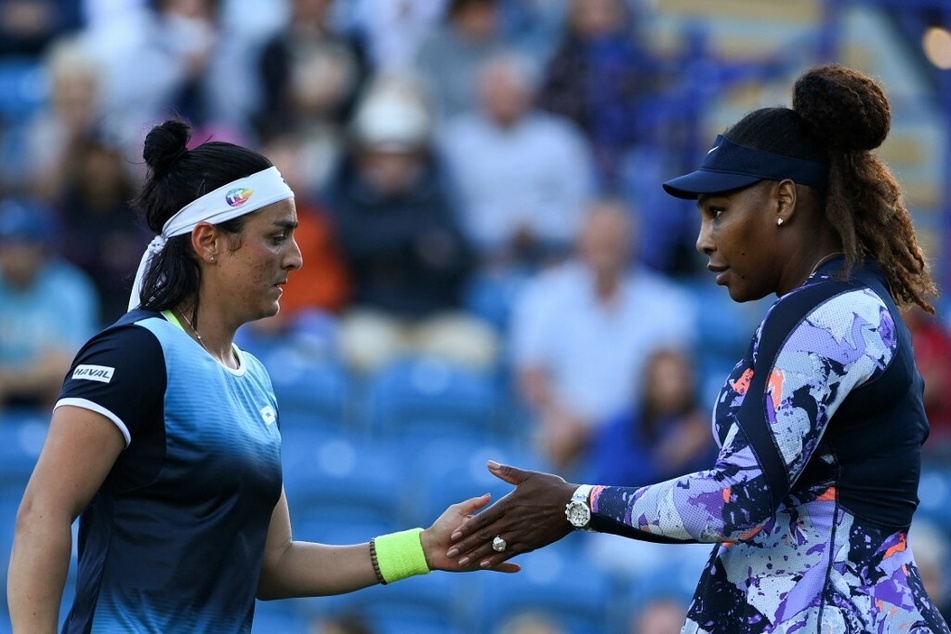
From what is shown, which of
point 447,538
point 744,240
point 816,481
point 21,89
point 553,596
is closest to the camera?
point 816,481

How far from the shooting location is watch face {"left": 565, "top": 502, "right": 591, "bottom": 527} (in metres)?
3.29

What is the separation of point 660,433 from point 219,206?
4.20m

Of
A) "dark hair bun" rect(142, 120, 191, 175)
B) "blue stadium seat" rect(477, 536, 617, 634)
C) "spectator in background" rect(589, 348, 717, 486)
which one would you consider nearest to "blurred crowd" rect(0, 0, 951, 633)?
"spectator in background" rect(589, 348, 717, 486)

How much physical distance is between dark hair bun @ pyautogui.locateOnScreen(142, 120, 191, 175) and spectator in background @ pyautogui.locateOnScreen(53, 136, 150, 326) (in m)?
4.68

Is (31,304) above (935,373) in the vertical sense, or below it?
above

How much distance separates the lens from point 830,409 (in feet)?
9.98

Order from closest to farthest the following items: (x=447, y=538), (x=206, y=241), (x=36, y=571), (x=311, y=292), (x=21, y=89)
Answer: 1. (x=36, y=571)
2. (x=206, y=241)
3. (x=447, y=538)
4. (x=311, y=292)
5. (x=21, y=89)

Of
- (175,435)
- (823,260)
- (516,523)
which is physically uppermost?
(823,260)

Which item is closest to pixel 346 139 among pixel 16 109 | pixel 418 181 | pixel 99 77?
pixel 418 181

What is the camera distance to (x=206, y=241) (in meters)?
3.35

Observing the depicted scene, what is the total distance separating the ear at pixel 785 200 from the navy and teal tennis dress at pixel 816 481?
0.47ft

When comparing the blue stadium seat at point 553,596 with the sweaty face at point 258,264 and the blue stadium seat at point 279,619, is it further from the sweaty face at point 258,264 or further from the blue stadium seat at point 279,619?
the sweaty face at point 258,264

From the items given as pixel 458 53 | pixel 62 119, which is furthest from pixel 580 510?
pixel 458 53

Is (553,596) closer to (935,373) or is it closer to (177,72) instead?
(935,373)
